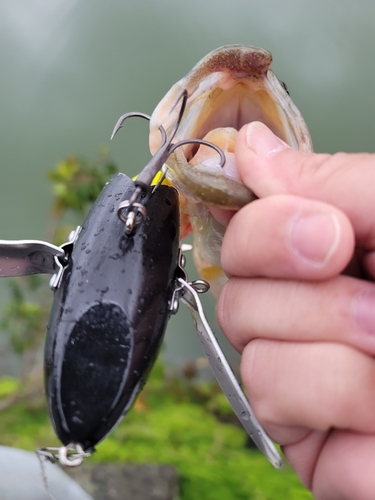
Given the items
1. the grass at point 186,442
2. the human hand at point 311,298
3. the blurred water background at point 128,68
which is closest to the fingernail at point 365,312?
the human hand at point 311,298

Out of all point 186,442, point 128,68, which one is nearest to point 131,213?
point 186,442

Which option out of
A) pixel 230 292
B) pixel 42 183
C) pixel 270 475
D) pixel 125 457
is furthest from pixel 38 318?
pixel 230 292

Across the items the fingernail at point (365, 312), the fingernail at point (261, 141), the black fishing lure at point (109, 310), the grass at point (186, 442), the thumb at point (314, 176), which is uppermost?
the fingernail at point (261, 141)

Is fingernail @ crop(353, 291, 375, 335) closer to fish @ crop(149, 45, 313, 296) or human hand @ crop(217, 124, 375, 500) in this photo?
human hand @ crop(217, 124, 375, 500)

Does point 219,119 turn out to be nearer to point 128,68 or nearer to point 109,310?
point 109,310

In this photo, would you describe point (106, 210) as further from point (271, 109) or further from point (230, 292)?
point (271, 109)

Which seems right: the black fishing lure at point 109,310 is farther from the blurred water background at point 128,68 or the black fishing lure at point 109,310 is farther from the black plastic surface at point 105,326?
the blurred water background at point 128,68
